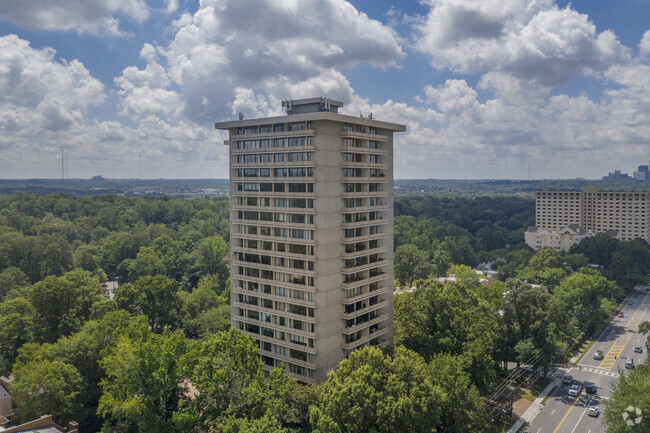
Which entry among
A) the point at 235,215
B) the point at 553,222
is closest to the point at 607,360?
the point at 235,215

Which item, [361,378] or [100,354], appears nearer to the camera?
[361,378]

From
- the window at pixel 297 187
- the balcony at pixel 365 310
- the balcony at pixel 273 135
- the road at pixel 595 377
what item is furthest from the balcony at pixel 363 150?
the road at pixel 595 377

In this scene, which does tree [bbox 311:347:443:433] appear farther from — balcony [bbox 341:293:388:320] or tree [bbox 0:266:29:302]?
tree [bbox 0:266:29:302]

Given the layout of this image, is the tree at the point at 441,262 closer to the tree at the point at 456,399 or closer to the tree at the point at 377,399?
the tree at the point at 456,399

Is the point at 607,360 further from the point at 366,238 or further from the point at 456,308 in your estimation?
the point at 366,238

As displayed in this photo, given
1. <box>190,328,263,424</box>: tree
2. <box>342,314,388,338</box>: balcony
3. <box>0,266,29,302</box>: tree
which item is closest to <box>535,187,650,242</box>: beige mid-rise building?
<box>342,314,388,338</box>: balcony

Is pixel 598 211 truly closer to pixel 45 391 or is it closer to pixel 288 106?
pixel 288 106
